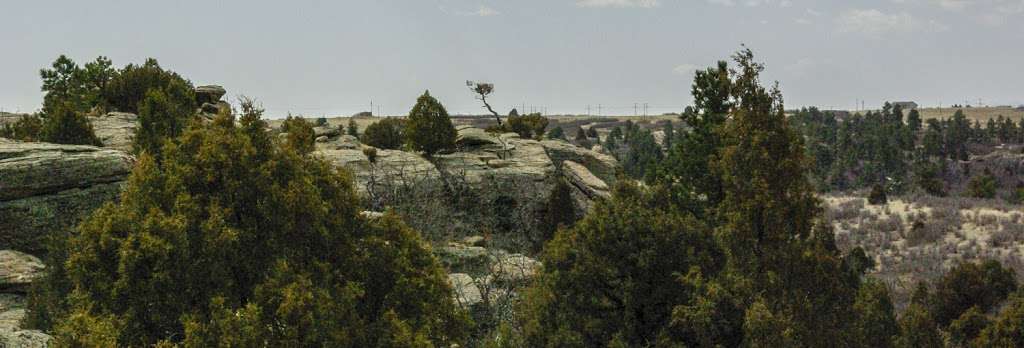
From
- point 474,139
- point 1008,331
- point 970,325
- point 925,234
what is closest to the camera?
point 1008,331

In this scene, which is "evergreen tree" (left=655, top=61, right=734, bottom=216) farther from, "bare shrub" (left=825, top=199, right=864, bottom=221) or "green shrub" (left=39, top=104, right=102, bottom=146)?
"bare shrub" (left=825, top=199, right=864, bottom=221)

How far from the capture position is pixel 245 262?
1136 cm

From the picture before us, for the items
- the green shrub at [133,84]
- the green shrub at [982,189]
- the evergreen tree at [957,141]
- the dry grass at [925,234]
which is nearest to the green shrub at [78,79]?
the green shrub at [133,84]

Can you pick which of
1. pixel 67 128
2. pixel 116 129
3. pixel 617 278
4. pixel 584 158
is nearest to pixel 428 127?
pixel 584 158

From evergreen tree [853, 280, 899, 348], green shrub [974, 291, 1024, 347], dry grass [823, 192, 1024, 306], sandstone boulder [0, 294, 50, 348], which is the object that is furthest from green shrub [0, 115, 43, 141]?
dry grass [823, 192, 1024, 306]

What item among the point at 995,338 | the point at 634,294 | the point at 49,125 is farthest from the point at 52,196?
the point at 995,338

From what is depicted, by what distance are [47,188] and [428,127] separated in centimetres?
1713

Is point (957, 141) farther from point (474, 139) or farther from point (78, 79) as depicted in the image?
point (78, 79)

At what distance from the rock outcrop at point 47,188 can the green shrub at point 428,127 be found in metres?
15.1

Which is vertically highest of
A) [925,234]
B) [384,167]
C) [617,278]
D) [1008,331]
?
[384,167]

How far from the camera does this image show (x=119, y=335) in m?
9.58

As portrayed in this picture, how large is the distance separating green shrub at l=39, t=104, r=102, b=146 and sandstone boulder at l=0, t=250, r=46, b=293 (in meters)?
8.21

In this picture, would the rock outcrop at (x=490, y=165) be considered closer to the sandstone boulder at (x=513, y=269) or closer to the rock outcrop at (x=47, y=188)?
the sandstone boulder at (x=513, y=269)

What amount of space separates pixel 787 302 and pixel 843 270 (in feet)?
4.20
